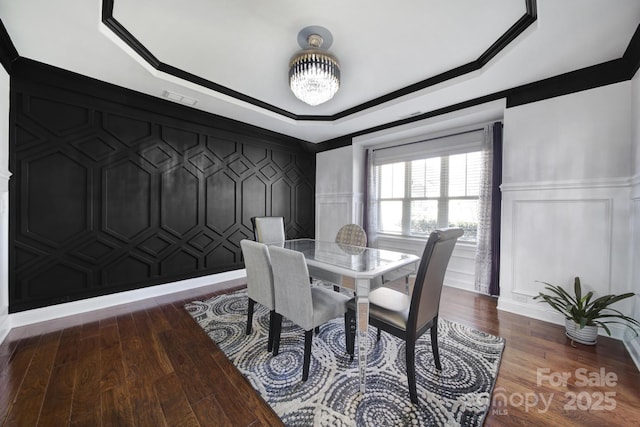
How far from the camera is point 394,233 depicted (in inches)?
170

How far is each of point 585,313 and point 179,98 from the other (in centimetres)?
468

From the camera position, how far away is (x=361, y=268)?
170 centimetres

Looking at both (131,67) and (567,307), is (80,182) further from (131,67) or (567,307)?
(567,307)

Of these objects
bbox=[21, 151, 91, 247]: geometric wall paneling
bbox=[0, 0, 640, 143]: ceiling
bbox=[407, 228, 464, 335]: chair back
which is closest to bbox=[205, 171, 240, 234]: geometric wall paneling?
bbox=[0, 0, 640, 143]: ceiling

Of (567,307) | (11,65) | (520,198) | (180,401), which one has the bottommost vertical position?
(180,401)

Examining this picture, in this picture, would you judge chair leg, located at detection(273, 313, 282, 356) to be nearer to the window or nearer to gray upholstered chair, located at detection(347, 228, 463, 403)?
gray upholstered chair, located at detection(347, 228, 463, 403)

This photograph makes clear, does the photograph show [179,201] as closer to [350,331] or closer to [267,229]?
[267,229]

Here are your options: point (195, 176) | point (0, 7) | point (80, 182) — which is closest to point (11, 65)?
point (0, 7)

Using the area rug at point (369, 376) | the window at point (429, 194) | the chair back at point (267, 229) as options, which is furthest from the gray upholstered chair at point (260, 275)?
the window at point (429, 194)

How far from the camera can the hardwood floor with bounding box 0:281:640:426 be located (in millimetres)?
1342

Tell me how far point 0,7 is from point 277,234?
109 inches

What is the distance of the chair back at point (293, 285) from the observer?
1552 mm

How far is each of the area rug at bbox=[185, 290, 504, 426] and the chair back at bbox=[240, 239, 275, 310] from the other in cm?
42

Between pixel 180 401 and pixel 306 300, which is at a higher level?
pixel 306 300
